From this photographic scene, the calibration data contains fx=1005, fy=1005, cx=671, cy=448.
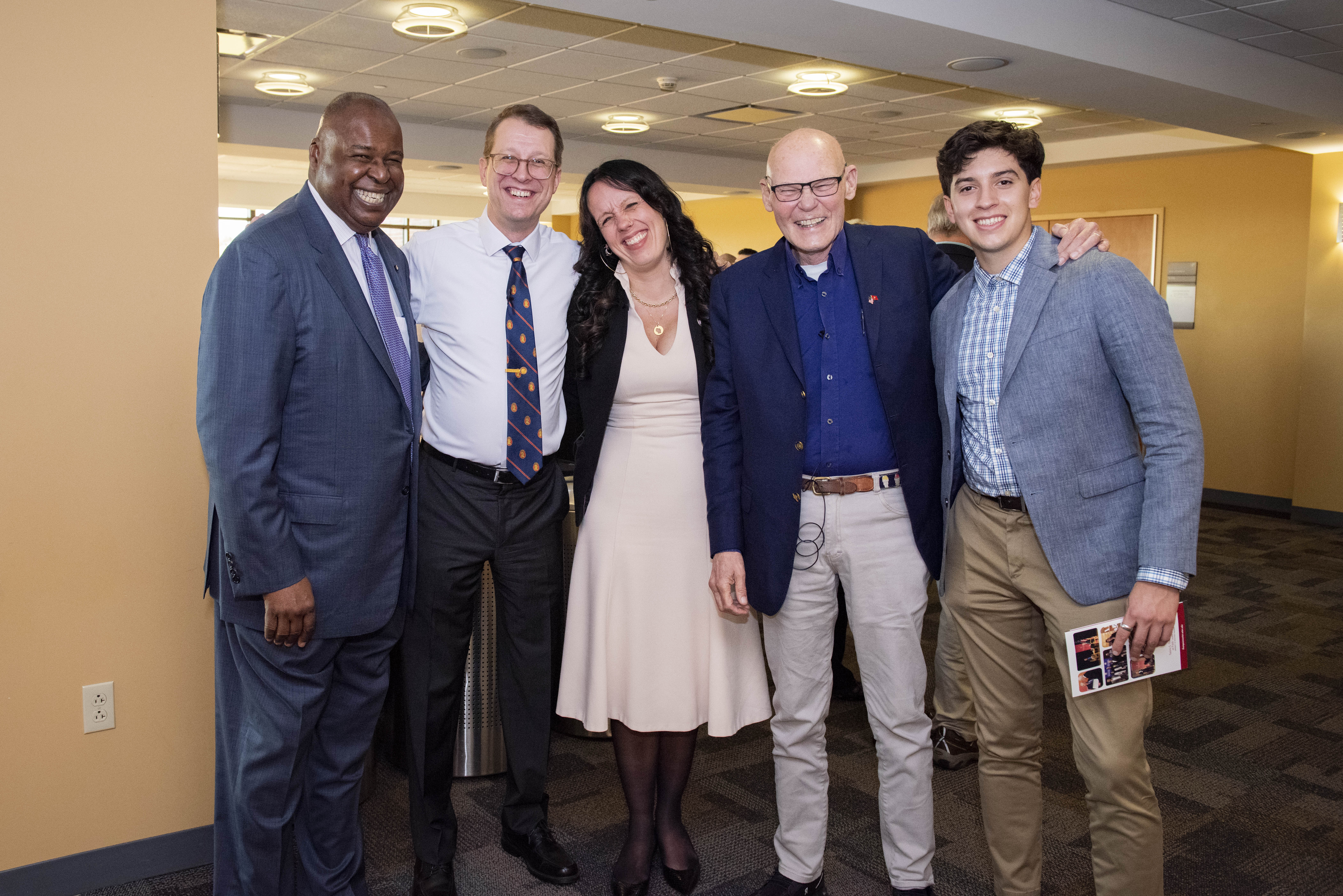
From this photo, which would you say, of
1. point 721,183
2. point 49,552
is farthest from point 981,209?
point 721,183

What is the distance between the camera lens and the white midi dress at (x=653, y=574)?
2.50 meters

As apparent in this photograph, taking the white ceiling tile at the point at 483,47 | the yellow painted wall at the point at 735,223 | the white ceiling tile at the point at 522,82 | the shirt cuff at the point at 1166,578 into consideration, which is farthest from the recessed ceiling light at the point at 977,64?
the yellow painted wall at the point at 735,223

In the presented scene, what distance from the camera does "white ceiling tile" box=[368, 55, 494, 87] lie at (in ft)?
22.4

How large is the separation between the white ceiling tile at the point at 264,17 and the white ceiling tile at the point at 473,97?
1803 mm

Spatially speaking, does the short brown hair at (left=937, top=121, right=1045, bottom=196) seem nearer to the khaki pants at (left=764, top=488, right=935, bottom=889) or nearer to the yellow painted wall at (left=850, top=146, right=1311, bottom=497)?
the khaki pants at (left=764, top=488, right=935, bottom=889)

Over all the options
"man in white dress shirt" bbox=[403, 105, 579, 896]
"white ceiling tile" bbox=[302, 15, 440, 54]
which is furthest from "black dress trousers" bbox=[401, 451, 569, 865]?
"white ceiling tile" bbox=[302, 15, 440, 54]

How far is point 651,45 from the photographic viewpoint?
20.8 ft

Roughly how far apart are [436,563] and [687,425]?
2.31 ft

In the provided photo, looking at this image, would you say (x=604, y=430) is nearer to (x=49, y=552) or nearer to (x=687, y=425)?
(x=687, y=425)

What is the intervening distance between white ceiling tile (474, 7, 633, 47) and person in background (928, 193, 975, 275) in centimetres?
232

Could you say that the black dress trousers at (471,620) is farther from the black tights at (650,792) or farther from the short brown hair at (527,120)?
the short brown hair at (527,120)

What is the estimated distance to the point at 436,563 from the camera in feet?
8.07

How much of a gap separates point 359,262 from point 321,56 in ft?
17.1

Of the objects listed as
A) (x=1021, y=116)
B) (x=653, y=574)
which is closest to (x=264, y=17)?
(x=653, y=574)
